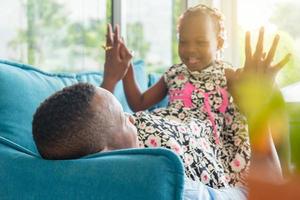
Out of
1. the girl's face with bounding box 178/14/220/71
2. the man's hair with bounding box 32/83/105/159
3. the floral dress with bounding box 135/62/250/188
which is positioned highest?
the girl's face with bounding box 178/14/220/71

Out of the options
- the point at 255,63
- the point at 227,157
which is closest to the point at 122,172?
the point at 255,63

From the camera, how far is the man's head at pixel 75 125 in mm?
920

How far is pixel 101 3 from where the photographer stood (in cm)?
226

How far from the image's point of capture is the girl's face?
1.77 m

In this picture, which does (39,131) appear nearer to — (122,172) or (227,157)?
(122,172)

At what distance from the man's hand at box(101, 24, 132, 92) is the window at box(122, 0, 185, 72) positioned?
2.61ft

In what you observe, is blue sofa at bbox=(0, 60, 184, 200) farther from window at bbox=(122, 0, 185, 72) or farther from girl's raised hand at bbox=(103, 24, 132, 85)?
window at bbox=(122, 0, 185, 72)

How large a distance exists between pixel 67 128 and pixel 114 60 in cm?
74

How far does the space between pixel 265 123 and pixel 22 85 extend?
929 millimetres

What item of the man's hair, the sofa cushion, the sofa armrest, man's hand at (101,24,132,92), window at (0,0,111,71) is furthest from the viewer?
window at (0,0,111,71)

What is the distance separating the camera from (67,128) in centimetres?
92

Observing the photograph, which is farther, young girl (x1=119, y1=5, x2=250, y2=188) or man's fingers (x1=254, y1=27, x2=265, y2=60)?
young girl (x1=119, y1=5, x2=250, y2=188)

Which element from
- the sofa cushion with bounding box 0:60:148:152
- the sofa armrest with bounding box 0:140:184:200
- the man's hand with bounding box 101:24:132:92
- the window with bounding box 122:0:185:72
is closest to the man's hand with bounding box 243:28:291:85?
the sofa armrest with bounding box 0:140:184:200

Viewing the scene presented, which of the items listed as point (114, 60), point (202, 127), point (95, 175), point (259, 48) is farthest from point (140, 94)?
point (95, 175)
